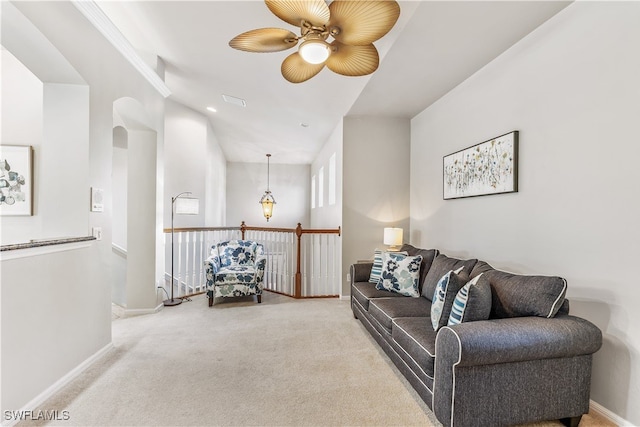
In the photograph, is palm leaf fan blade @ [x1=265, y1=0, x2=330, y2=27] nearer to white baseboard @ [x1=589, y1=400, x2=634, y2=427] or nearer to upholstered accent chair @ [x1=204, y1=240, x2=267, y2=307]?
white baseboard @ [x1=589, y1=400, x2=634, y2=427]

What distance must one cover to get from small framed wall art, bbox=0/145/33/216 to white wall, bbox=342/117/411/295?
12.3 ft

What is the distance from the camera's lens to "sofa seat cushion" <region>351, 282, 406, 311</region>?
3080 mm

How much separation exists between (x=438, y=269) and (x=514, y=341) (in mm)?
1314

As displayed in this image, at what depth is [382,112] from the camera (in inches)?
172

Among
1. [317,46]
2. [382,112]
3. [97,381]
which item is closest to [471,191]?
[382,112]

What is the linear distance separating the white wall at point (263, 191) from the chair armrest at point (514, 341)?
7.86 metres

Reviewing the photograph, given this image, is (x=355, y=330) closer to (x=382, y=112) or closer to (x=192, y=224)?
(x=382, y=112)

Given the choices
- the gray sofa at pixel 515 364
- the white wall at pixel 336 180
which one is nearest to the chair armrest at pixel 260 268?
the white wall at pixel 336 180

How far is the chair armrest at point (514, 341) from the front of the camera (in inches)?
61.2

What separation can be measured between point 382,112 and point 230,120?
125 inches

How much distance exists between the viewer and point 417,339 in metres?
1.97

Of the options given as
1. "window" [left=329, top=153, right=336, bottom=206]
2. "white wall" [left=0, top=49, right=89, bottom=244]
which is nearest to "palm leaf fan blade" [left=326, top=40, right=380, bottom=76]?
"white wall" [left=0, top=49, right=89, bottom=244]

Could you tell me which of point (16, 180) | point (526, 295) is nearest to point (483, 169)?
point (526, 295)

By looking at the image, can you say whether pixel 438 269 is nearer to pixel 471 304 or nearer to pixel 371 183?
pixel 471 304
